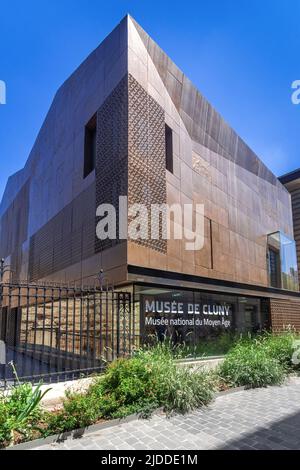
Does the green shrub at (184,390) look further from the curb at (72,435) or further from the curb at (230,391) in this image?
the curb at (72,435)

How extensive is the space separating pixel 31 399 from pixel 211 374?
163 inches

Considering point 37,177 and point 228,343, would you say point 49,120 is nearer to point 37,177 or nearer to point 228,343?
point 37,177

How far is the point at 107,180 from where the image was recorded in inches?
423

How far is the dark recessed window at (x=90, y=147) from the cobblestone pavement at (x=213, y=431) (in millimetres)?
9303

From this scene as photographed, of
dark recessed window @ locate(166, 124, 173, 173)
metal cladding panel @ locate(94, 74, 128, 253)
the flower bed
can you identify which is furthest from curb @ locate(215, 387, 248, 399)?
dark recessed window @ locate(166, 124, 173, 173)

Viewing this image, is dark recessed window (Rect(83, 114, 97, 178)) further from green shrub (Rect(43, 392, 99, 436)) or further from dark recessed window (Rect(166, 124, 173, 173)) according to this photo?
green shrub (Rect(43, 392, 99, 436))

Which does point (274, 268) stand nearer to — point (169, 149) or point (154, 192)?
point (169, 149)

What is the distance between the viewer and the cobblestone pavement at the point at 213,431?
469cm

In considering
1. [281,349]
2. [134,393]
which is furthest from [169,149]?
[134,393]

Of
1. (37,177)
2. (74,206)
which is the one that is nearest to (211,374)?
(74,206)

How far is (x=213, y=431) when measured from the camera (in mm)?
5230

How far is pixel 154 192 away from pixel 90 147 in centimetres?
433

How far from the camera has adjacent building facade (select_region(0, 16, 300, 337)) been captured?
10.0 metres

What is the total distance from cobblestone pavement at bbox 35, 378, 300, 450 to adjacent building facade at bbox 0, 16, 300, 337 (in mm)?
3489
